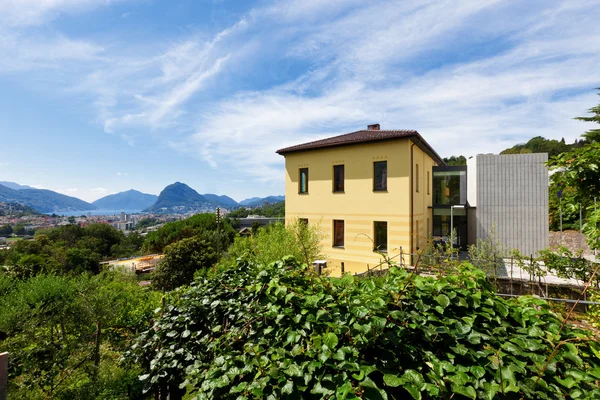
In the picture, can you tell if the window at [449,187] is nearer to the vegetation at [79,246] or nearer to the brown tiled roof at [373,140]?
the brown tiled roof at [373,140]

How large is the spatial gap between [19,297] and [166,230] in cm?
3704

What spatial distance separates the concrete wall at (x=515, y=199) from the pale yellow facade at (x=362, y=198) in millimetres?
2888

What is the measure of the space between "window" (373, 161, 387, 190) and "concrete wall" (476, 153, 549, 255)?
6334 mm

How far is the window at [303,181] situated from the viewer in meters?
15.8

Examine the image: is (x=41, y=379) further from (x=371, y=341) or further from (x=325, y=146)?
(x=325, y=146)

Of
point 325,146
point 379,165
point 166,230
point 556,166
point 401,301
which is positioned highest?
point 325,146

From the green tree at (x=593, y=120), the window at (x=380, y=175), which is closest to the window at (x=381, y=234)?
the window at (x=380, y=175)

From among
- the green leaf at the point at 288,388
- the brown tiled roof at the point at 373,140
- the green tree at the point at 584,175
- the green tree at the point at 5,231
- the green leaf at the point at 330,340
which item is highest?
the brown tiled roof at the point at 373,140

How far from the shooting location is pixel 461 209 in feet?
52.2

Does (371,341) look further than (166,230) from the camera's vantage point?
No

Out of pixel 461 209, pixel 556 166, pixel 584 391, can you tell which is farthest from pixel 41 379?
pixel 461 209

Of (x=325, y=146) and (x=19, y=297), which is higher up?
(x=325, y=146)

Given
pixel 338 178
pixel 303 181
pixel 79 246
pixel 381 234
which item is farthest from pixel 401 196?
pixel 79 246

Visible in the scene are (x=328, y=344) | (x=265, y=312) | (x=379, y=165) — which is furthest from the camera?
(x=379, y=165)
